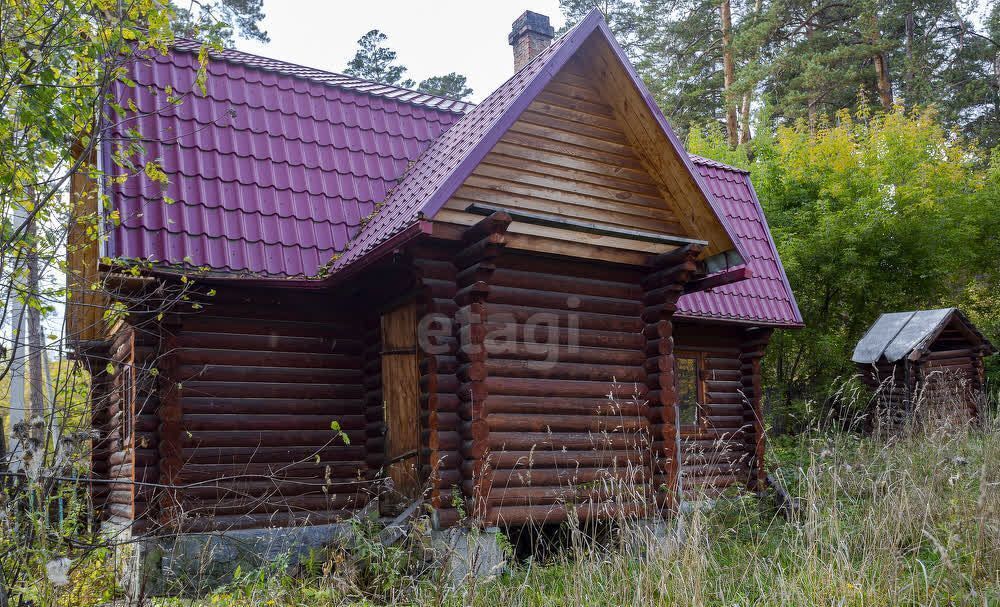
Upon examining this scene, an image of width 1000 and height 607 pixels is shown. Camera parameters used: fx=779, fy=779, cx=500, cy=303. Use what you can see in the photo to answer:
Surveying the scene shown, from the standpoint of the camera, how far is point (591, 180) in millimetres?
8336

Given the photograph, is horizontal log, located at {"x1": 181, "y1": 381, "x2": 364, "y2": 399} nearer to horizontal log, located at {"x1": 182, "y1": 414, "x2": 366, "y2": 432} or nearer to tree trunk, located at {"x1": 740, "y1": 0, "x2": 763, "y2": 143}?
horizontal log, located at {"x1": 182, "y1": 414, "x2": 366, "y2": 432}

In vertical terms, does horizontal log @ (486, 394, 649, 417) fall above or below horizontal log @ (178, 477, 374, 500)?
above

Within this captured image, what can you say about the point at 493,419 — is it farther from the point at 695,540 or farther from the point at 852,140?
the point at 852,140

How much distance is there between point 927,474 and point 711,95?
75.9ft

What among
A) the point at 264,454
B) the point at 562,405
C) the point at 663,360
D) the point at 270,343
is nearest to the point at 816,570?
the point at 562,405

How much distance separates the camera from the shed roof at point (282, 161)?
775 centimetres

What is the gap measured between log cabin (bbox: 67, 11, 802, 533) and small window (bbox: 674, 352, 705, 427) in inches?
123

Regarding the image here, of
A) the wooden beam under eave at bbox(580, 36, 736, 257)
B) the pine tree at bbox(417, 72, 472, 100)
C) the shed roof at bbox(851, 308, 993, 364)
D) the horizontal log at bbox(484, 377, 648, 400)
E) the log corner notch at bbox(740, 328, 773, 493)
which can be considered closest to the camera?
the horizontal log at bbox(484, 377, 648, 400)

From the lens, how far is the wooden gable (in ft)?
25.3

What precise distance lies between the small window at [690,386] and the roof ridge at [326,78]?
16.4 ft

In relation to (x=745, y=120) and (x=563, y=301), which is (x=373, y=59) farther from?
(x=563, y=301)

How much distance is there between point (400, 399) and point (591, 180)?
10.3ft

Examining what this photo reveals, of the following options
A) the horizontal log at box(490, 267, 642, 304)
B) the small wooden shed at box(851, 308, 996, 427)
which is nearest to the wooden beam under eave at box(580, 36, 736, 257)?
the horizontal log at box(490, 267, 642, 304)

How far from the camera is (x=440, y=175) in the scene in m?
7.49
